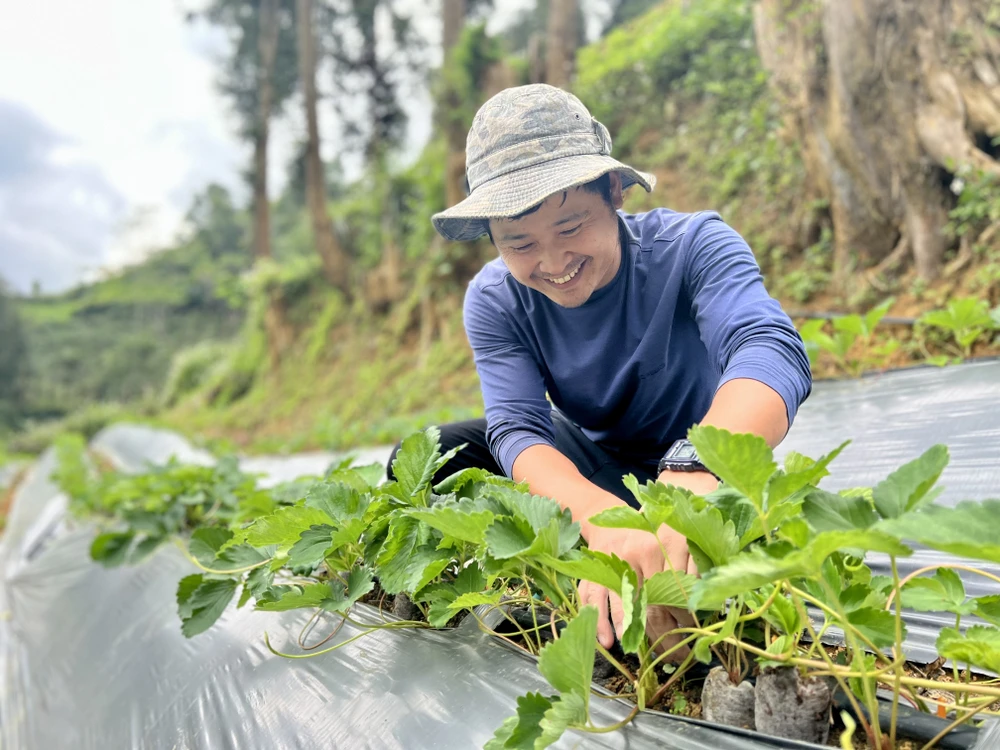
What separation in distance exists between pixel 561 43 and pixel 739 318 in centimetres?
712

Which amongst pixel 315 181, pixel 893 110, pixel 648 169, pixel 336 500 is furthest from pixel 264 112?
pixel 336 500

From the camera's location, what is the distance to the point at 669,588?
846mm

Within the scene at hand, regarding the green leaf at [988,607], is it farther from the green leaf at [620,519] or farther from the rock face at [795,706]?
the green leaf at [620,519]

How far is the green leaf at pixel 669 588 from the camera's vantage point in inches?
33.0

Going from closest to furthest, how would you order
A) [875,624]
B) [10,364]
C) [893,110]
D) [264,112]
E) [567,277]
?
1. [875,624]
2. [567,277]
3. [893,110]
4. [264,112]
5. [10,364]

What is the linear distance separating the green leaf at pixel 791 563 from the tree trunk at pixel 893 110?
3573 mm

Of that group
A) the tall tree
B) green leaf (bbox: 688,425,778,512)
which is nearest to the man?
green leaf (bbox: 688,425,778,512)

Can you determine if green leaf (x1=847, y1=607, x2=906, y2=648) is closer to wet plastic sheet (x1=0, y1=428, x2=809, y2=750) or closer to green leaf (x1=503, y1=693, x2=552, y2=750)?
wet plastic sheet (x1=0, y1=428, x2=809, y2=750)

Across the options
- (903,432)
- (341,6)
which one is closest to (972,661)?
(903,432)

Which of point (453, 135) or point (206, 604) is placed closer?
point (206, 604)

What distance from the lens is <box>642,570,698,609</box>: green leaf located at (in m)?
0.84

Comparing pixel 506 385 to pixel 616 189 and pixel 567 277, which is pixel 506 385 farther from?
pixel 616 189

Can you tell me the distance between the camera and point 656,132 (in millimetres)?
6988

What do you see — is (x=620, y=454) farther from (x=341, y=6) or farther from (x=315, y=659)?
(x=341, y=6)
